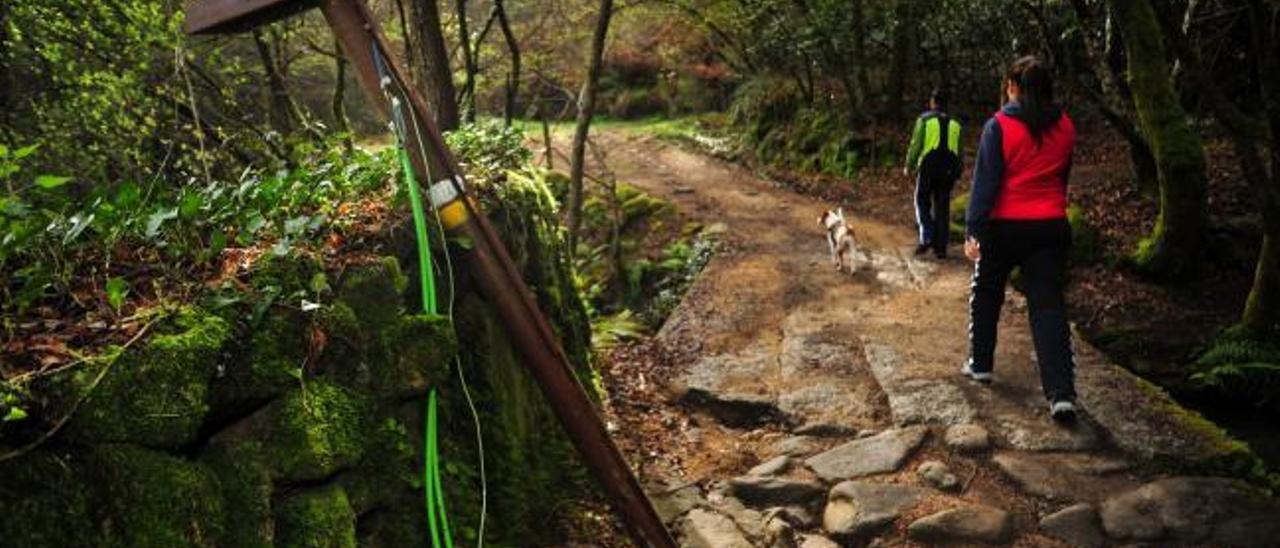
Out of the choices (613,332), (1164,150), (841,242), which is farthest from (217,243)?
(1164,150)

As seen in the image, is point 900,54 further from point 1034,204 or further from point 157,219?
point 157,219

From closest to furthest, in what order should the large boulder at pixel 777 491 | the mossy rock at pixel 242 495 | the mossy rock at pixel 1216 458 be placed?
the mossy rock at pixel 242 495
the mossy rock at pixel 1216 458
the large boulder at pixel 777 491

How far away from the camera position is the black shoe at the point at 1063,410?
18.2ft

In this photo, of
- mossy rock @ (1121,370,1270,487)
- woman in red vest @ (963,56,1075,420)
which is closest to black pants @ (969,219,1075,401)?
woman in red vest @ (963,56,1075,420)

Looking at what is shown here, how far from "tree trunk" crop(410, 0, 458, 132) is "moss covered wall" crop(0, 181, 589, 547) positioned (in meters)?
3.76

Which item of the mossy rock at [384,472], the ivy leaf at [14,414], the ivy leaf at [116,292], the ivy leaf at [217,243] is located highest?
the ivy leaf at [217,243]

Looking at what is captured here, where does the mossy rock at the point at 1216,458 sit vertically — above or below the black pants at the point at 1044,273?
below

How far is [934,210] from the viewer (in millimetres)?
10227

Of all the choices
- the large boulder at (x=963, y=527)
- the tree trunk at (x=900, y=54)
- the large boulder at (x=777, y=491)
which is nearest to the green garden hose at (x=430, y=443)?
the large boulder at (x=777, y=491)

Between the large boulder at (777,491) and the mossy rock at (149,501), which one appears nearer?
the mossy rock at (149,501)

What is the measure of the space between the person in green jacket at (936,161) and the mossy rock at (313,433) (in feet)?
26.9

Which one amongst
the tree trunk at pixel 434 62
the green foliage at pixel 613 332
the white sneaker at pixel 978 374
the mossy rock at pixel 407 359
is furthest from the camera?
the green foliage at pixel 613 332

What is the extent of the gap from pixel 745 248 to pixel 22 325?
1027 cm

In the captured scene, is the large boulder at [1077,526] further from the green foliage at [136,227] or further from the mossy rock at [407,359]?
the green foliage at [136,227]
